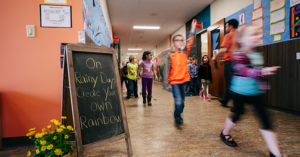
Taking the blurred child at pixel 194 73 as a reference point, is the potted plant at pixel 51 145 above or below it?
below

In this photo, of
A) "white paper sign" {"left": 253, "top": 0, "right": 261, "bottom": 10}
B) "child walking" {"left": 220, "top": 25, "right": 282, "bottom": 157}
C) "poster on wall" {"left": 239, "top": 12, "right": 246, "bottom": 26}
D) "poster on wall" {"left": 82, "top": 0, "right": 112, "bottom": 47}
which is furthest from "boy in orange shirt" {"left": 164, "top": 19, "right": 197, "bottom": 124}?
"poster on wall" {"left": 239, "top": 12, "right": 246, "bottom": 26}

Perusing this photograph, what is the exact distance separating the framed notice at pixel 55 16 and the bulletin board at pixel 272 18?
3416 millimetres

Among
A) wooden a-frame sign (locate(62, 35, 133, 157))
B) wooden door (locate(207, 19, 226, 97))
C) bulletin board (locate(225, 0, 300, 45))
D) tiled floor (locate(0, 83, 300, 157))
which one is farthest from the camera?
wooden door (locate(207, 19, 226, 97))

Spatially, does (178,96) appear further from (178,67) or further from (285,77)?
(285,77)

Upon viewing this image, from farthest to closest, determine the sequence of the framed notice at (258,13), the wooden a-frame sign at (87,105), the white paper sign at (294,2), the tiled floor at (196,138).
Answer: the framed notice at (258,13), the white paper sign at (294,2), the tiled floor at (196,138), the wooden a-frame sign at (87,105)

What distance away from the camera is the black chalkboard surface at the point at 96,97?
1.31 m

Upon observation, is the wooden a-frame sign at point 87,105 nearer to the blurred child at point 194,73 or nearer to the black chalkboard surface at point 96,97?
the black chalkboard surface at point 96,97

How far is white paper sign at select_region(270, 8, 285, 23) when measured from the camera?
281cm

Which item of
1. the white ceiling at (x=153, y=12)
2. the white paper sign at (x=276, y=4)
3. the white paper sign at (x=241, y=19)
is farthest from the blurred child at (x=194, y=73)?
the white paper sign at (x=276, y=4)

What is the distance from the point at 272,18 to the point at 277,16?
0.30 ft

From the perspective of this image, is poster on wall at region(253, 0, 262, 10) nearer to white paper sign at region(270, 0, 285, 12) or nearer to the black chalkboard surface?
white paper sign at region(270, 0, 285, 12)

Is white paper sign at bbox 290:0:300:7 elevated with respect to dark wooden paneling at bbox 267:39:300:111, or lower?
elevated

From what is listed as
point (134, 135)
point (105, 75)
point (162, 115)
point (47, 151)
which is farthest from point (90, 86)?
point (162, 115)

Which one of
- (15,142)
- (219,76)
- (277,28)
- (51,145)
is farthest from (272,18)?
(15,142)
